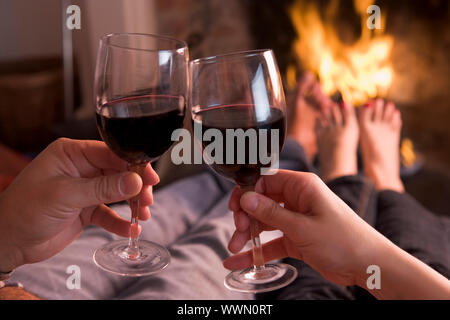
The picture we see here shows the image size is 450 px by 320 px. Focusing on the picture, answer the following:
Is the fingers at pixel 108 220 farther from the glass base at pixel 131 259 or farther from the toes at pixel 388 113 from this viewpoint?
the toes at pixel 388 113

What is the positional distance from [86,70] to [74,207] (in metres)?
2.01

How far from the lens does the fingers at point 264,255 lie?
2.13ft

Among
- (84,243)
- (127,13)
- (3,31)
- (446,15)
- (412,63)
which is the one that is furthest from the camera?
(3,31)

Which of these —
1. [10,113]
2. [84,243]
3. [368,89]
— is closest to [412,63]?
[368,89]

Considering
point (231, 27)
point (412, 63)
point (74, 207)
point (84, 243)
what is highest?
point (231, 27)

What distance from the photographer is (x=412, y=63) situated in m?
1.76

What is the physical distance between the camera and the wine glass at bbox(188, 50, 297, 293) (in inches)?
20.7

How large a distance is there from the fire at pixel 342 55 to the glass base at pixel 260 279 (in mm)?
1091

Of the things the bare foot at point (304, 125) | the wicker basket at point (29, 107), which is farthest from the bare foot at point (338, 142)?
the wicker basket at point (29, 107)

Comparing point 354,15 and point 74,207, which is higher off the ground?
point 354,15

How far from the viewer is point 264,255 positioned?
0.68 m

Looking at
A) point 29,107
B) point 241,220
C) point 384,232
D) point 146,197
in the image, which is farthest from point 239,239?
point 29,107

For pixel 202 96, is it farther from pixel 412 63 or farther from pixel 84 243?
pixel 412 63
